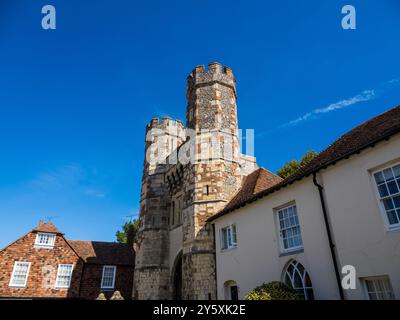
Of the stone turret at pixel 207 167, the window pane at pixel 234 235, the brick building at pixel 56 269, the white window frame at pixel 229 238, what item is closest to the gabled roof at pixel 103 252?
the brick building at pixel 56 269

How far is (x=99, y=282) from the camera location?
81.0 feet

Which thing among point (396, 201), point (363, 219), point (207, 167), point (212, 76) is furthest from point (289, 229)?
point (212, 76)

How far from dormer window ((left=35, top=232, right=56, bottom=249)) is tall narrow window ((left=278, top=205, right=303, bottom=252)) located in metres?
21.2

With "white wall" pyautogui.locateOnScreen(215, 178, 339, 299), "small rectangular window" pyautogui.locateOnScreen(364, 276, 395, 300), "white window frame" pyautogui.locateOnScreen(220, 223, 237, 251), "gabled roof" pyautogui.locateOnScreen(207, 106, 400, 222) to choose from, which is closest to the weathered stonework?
"white window frame" pyautogui.locateOnScreen(220, 223, 237, 251)

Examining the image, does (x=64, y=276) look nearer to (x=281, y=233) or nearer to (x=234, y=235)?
(x=234, y=235)

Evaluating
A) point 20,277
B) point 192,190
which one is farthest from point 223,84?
point 20,277

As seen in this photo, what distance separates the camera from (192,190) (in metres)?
18.0

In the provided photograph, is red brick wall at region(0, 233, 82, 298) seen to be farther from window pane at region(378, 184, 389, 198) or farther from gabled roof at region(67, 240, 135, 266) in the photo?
window pane at region(378, 184, 389, 198)

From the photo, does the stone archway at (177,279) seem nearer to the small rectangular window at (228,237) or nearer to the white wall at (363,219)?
the small rectangular window at (228,237)

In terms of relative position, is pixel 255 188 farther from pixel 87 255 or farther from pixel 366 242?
pixel 87 255

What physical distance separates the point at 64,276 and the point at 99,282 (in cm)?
284

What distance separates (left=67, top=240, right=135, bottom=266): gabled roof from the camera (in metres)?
25.7

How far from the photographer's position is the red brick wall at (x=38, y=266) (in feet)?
73.2
